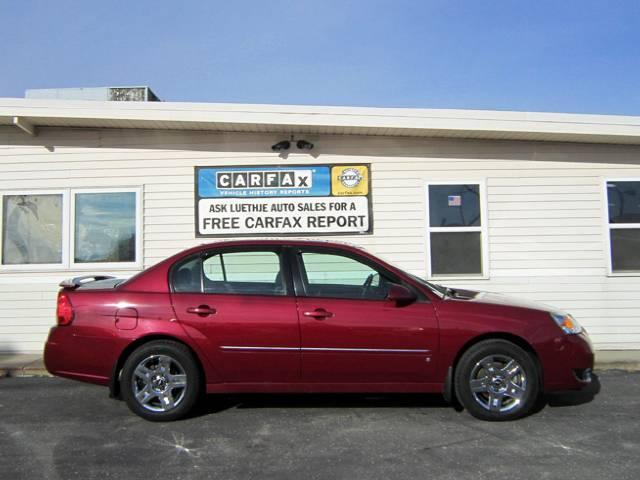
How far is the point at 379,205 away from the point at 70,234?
4.50 m

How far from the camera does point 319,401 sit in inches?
222

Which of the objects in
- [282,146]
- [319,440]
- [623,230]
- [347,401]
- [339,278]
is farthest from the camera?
[623,230]

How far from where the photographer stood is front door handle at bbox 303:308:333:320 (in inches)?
194

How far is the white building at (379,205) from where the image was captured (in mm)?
8227

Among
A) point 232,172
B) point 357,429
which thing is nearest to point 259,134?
point 232,172

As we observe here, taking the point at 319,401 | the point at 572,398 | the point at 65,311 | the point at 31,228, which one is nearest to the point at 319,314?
the point at 319,401

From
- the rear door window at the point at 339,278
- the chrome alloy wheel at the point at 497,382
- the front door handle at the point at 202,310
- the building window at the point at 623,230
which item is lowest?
the chrome alloy wheel at the point at 497,382

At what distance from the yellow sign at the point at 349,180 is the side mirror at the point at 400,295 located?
11.2 ft

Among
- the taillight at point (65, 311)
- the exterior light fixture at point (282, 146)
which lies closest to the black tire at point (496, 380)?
the taillight at point (65, 311)

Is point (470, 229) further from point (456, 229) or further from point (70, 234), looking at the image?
point (70, 234)

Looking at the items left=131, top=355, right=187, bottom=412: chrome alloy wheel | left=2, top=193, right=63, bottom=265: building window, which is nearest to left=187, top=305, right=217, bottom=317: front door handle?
left=131, top=355, right=187, bottom=412: chrome alloy wheel

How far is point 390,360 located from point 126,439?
2255mm

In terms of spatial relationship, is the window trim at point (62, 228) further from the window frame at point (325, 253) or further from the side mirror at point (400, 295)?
the side mirror at point (400, 295)

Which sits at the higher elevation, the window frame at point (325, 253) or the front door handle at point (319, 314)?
Answer: the window frame at point (325, 253)
